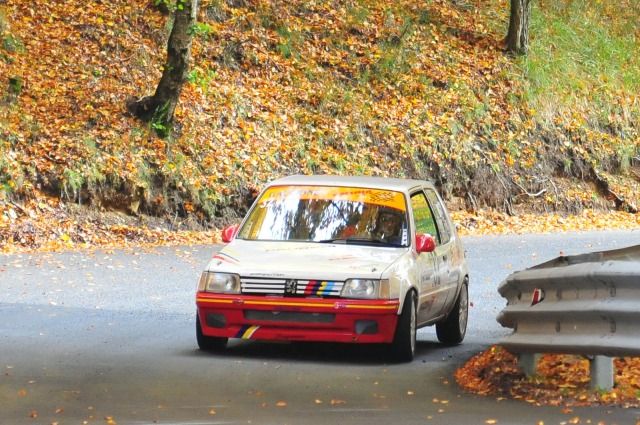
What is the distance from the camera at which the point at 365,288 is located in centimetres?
1088

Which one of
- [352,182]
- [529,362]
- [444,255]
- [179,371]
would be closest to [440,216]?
[444,255]

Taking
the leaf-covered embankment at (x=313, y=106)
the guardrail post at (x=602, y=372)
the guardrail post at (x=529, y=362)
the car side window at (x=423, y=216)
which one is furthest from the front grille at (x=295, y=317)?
the leaf-covered embankment at (x=313, y=106)

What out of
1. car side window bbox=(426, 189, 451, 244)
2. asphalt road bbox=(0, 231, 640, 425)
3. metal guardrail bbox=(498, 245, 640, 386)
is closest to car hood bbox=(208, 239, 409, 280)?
asphalt road bbox=(0, 231, 640, 425)

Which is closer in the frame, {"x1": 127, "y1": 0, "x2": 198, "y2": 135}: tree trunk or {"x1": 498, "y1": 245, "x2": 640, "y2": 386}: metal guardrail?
{"x1": 498, "y1": 245, "x2": 640, "y2": 386}: metal guardrail

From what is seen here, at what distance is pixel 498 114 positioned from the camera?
30125 mm

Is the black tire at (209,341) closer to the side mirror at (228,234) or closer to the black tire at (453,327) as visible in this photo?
the side mirror at (228,234)

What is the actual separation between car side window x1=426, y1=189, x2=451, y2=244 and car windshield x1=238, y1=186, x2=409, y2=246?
0.80 meters

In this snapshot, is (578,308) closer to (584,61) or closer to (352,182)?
(352,182)

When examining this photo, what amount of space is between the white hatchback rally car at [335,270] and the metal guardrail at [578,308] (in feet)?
5.40

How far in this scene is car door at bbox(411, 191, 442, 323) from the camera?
11594mm

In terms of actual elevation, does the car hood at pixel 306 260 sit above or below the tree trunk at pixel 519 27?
below

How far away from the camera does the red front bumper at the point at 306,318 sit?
10836 millimetres

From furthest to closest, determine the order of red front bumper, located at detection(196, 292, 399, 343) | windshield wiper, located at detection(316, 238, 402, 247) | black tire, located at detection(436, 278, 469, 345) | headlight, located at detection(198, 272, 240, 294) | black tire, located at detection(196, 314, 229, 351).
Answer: black tire, located at detection(436, 278, 469, 345) → windshield wiper, located at detection(316, 238, 402, 247) → black tire, located at detection(196, 314, 229, 351) → headlight, located at detection(198, 272, 240, 294) → red front bumper, located at detection(196, 292, 399, 343)

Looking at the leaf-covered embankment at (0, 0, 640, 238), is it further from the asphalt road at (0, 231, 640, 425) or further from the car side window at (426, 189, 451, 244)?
the car side window at (426, 189, 451, 244)
